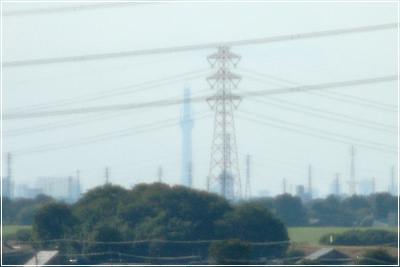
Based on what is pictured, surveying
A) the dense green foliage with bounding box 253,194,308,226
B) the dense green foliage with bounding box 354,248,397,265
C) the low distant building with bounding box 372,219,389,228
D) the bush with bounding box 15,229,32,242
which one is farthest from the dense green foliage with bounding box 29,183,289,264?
the low distant building with bounding box 372,219,389,228

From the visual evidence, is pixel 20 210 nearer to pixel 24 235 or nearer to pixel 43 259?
pixel 24 235

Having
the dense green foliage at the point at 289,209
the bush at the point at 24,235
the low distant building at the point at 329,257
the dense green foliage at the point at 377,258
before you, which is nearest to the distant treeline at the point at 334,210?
the dense green foliage at the point at 289,209

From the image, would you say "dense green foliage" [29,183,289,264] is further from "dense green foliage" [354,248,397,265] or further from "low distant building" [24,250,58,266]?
"dense green foliage" [354,248,397,265]

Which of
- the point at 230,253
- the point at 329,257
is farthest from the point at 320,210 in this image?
the point at 230,253

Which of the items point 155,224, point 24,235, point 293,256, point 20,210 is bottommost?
point 293,256

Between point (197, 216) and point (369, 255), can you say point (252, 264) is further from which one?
point (197, 216)

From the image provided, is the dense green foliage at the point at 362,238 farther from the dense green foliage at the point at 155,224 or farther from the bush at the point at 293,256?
the bush at the point at 293,256

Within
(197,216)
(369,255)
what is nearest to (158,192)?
(197,216)

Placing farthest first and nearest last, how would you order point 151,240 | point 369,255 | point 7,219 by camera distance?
point 7,219 → point 151,240 → point 369,255
